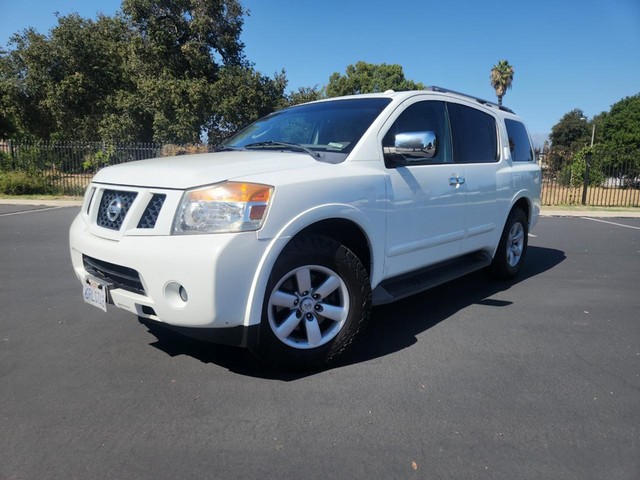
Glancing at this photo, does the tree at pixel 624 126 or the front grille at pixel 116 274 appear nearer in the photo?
the front grille at pixel 116 274

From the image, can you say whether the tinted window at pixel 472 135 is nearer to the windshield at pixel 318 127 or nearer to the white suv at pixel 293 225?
the white suv at pixel 293 225

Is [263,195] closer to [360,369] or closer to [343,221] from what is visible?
[343,221]

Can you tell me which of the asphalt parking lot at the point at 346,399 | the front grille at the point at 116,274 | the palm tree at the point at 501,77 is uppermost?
the palm tree at the point at 501,77

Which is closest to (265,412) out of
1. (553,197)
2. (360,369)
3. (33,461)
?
(360,369)

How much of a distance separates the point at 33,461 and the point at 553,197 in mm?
18965

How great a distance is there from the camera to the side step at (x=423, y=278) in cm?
355

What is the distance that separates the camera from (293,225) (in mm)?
2832

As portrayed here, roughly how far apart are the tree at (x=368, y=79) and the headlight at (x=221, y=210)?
Result: 49613mm

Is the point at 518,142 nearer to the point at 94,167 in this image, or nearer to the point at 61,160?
the point at 94,167

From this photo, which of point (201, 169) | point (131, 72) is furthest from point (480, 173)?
point (131, 72)

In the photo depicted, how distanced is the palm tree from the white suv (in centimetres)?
4142

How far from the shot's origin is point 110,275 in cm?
301

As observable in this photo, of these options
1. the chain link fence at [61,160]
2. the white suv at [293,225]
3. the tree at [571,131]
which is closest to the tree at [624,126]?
the tree at [571,131]

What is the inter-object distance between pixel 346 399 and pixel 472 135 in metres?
3.06
